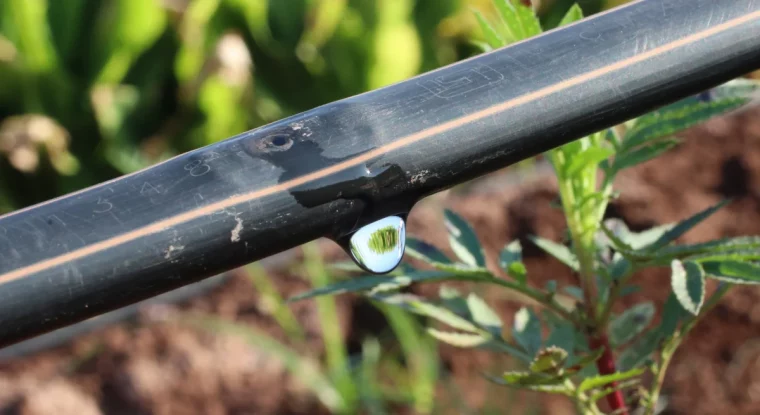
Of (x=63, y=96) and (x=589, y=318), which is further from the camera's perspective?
(x=63, y=96)

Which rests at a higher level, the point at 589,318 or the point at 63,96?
the point at 63,96

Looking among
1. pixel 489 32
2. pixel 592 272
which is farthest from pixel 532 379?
pixel 489 32

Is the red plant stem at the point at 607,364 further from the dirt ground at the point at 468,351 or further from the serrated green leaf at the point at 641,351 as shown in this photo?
the dirt ground at the point at 468,351

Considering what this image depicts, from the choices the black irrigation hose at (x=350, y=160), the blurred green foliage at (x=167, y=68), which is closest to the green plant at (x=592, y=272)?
the black irrigation hose at (x=350, y=160)

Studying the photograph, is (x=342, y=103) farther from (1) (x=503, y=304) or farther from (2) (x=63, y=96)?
(2) (x=63, y=96)

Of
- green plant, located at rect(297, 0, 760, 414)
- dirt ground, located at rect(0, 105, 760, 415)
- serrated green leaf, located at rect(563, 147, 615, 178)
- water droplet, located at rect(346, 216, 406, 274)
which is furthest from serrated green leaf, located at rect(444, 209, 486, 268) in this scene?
dirt ground, located at rect(0, 105, 760, 415)

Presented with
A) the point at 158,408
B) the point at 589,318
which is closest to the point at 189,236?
the point at 589,318

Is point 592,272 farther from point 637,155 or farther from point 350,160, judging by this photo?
point 350,160

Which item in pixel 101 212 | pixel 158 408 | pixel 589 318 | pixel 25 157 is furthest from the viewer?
pixel 25 157
